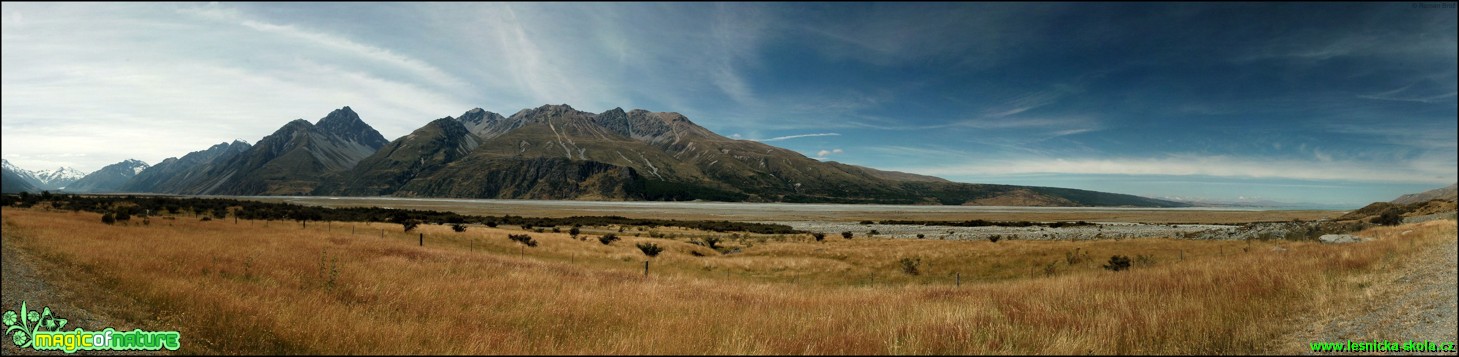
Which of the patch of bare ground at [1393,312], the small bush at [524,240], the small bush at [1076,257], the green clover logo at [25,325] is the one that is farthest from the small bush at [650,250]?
the patch of bare ground at [1393,312]

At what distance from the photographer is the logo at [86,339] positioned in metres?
6.77

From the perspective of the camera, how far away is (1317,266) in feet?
36.6

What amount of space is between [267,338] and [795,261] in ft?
84.2

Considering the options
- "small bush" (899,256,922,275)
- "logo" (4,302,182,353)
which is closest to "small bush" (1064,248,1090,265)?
"small bush" (899,256,922,275)

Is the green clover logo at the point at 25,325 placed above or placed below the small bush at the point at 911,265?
above

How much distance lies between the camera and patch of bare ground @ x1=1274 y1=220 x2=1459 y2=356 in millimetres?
6781

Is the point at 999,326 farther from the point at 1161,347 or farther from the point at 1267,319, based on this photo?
the point at 1267,319

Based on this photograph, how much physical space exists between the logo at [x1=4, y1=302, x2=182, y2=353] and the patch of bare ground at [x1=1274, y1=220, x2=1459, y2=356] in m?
15.2

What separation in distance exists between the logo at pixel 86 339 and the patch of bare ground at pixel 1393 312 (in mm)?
15212

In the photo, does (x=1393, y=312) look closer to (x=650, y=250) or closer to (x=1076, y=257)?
(x=1076, y=257)

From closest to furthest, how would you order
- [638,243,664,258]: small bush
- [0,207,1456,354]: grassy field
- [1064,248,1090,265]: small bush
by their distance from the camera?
[0,207,1456,354]: grassy field, [1064,248,1090,265]: small bush, [638,243,664,258]: small bush

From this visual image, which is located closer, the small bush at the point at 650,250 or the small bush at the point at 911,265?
the small bush at the point at 911,265

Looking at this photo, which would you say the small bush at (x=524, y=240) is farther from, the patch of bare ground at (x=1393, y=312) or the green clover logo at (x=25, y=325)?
the patch of bare ground at (x=1393, y=312)

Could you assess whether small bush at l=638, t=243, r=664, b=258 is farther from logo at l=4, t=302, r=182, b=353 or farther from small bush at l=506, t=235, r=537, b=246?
logo at l=4, t=302, r=182, b=353
